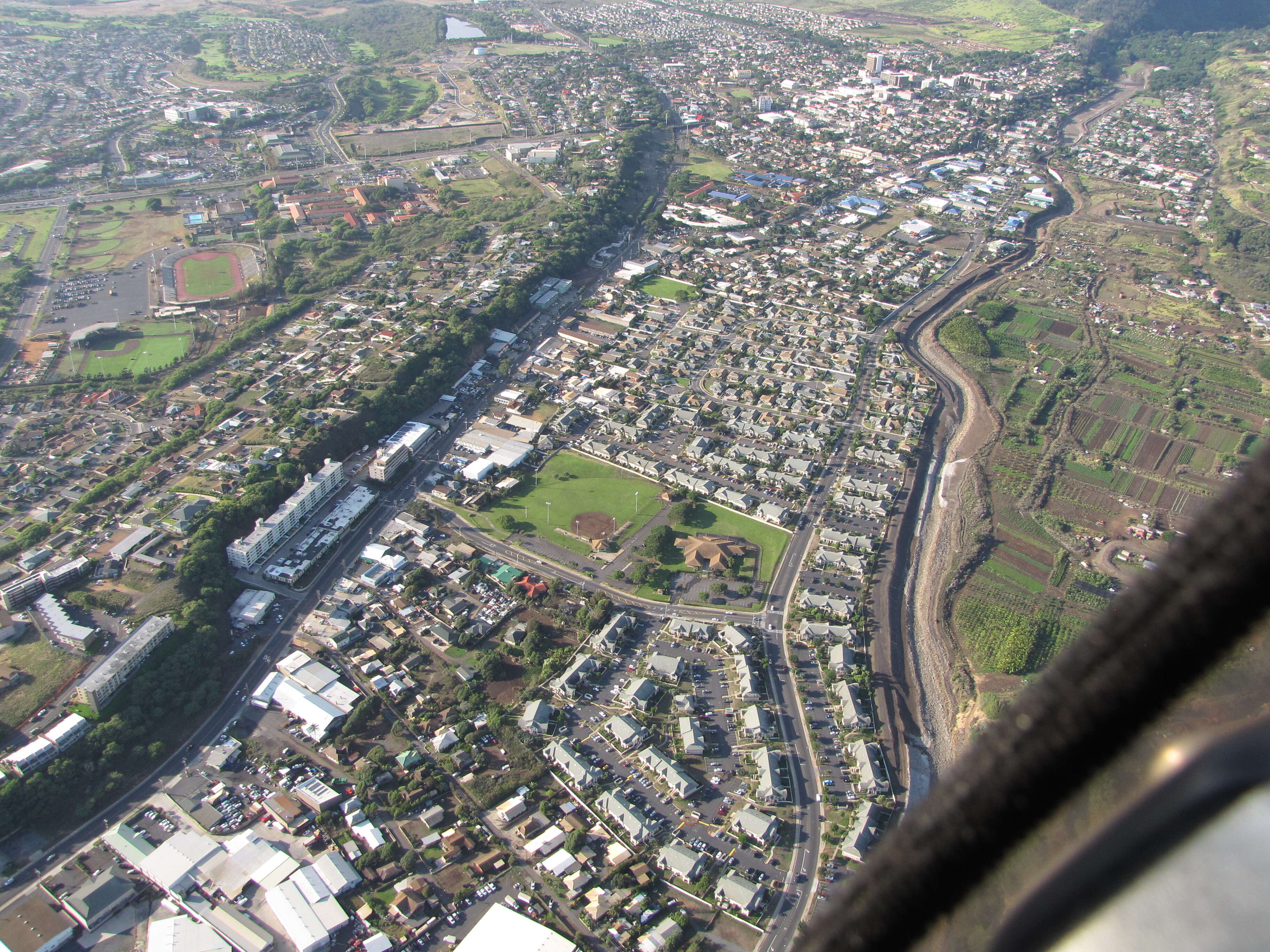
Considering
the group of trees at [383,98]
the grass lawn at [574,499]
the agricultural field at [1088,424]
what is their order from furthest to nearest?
1. the group of trees at [383,98]
2. the grass lawn at [574,499]
3. the agricultural field at [1088,424]

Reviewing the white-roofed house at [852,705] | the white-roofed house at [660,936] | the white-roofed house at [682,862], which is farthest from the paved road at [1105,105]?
the white-roofed house at [660,936]

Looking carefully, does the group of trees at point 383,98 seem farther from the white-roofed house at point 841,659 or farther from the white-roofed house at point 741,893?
the white-roofed house at point 741,893

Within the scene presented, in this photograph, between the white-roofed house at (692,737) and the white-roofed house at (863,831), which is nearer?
the white-roofed house at (863,831)

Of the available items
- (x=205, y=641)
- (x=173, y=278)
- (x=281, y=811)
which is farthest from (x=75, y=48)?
(x=281, y=811)

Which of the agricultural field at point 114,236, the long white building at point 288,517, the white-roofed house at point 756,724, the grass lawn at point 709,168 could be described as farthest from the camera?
the grass lawn at point 709,168

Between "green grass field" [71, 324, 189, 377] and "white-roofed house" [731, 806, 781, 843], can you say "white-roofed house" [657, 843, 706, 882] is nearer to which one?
"white-roofed house" [731, 806, 781, 843]

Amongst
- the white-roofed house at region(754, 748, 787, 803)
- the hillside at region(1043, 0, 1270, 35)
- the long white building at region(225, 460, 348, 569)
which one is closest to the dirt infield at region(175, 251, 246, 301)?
the long white building at region(225, 460, 348, 569)

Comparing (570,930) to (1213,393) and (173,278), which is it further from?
(173,278)
